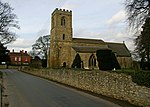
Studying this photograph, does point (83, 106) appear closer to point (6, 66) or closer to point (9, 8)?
point (9, 8)

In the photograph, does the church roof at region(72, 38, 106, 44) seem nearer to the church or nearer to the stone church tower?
the church

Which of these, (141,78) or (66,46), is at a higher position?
(66,46)

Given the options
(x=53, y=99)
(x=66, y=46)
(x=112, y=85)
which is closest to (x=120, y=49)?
(x=66, y=46)

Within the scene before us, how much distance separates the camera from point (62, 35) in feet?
230

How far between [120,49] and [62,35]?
24.2m

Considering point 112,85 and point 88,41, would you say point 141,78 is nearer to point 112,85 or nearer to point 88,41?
point 112,85

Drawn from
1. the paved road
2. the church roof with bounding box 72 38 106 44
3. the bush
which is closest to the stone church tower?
the church roof with bounding box 72 38 106 44

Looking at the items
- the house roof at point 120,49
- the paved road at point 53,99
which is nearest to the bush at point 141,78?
the paved road at point 53,99

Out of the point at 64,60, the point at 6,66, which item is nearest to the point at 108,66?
the point at 64,60

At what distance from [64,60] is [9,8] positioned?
28224 mm

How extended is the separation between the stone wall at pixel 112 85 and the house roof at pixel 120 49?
57935 millimetres

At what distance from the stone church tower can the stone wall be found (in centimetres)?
4463

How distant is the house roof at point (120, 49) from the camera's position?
8043 centimetres

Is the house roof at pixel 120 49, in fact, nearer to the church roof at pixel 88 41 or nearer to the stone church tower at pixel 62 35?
the church roof at pixel 88 41
